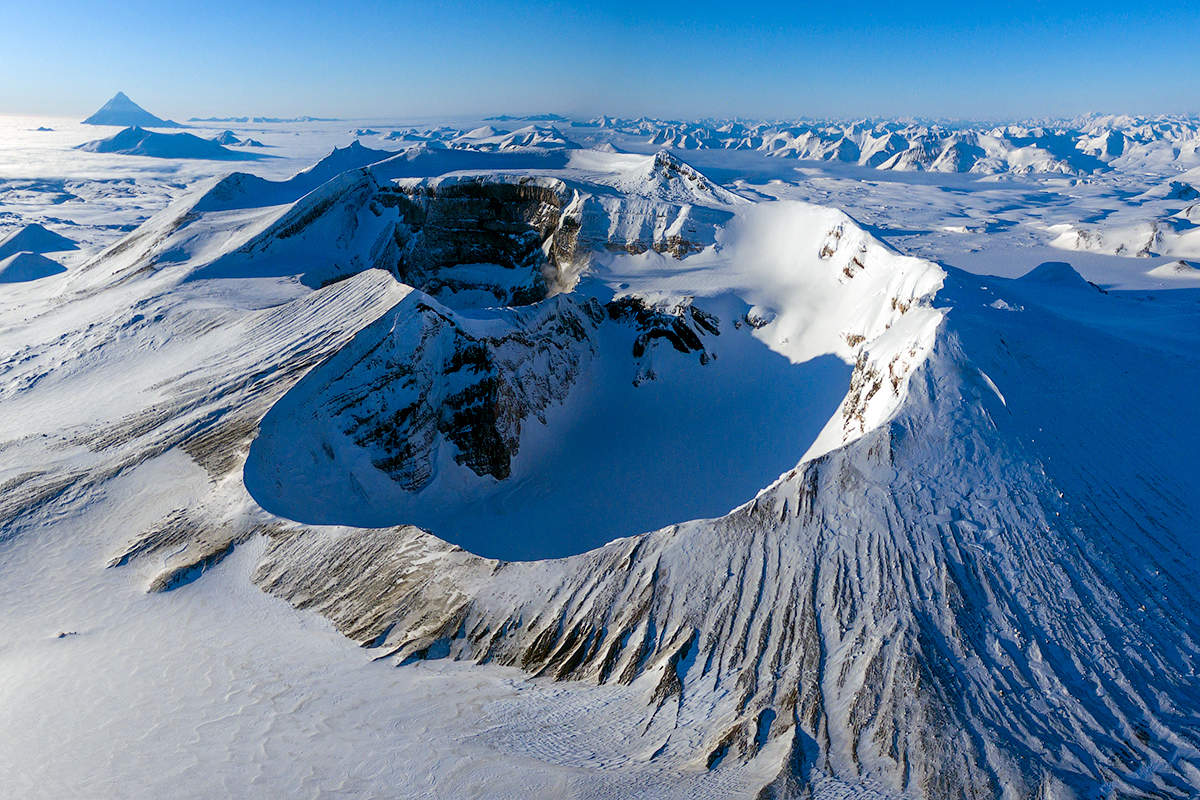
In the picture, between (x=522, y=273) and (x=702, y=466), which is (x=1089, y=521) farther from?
Result: (x=522, y=273)

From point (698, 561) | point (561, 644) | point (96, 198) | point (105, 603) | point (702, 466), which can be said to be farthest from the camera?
point (96, 198)

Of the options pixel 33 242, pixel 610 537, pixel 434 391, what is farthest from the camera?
pixel 33 242

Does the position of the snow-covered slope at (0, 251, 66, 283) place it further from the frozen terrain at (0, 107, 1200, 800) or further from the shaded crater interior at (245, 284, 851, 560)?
the shaded crater interior at (245, 284, 851, 560)

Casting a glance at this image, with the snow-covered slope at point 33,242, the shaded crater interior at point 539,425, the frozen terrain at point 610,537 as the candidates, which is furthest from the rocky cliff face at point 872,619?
the snow-covered slope at point 33,242

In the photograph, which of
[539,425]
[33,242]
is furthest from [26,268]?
[539,425]

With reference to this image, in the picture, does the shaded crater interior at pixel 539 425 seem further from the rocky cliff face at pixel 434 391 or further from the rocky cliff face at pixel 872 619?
the rocky cliff face at pixel 872 619

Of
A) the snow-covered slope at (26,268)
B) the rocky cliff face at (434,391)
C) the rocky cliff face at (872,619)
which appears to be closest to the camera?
the rocky cliff face at (872,619)

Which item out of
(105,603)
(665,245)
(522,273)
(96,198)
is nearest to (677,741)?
(105,603)

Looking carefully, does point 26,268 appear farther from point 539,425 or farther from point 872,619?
point 872,619

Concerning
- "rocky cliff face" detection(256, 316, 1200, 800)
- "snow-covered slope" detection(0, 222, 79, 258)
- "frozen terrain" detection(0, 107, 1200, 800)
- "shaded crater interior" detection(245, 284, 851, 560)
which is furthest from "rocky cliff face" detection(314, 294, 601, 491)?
"snow-covered slope" detection(0, 222, 79, 258)
